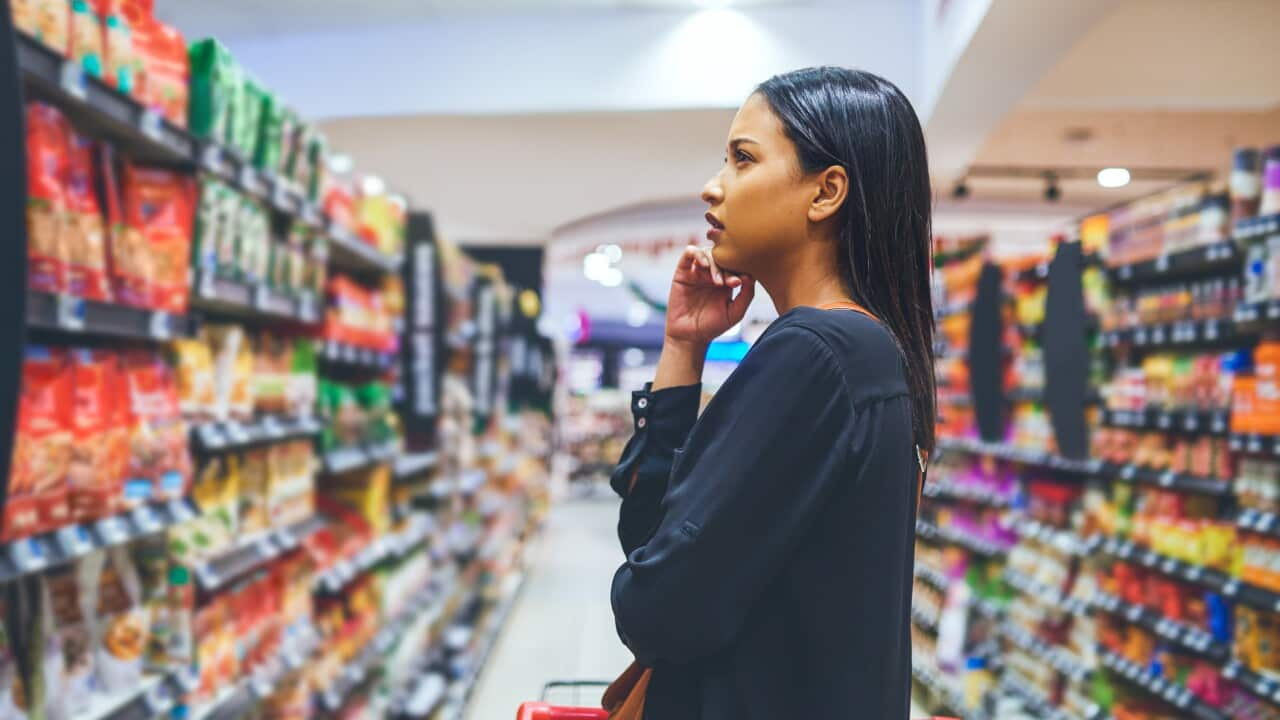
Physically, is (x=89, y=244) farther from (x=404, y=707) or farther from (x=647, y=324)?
(x=647, y=324)

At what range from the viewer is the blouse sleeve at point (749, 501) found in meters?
0.86

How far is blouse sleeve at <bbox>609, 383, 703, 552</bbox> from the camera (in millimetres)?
1081

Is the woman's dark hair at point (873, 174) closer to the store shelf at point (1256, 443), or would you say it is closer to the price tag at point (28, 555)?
the price tag at point (28, 555)

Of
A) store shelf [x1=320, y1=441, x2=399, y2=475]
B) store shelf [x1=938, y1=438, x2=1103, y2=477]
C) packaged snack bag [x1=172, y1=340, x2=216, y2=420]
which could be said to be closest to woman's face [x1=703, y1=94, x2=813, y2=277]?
packaged snack bag [x1=172, y1=340, x2=216, y2=420]

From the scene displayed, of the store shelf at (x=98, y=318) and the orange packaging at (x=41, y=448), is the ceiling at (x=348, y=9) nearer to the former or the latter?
the store shelf at (x=98, y=318)

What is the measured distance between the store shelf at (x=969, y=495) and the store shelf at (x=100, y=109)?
4425 mm

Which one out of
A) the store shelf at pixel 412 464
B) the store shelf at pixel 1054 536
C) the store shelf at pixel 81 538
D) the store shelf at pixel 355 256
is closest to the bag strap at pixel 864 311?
the store shelf at pixel 81 538

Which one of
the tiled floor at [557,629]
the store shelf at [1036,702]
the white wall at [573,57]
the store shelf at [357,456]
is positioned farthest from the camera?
the white wall at [573,57]

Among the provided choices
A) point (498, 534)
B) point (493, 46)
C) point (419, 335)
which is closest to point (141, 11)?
point (419, 335)

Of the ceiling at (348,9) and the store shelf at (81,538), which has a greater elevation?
the ceiling at (348,9)

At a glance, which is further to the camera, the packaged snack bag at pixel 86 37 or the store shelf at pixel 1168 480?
the store shelf at pixel 1168 480

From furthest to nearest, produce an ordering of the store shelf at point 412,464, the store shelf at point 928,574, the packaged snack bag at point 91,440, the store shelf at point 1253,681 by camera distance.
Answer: the store shelf at point 412,464 < the store shelf at point 1253,681 < the store shelf at point 928,574 < the packaged snack bag at point 91,440

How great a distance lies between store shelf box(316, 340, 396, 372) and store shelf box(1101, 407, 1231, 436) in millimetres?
3317

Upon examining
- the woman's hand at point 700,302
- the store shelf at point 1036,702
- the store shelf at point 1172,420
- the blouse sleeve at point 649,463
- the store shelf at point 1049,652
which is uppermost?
the woman's hand at point 700,302
